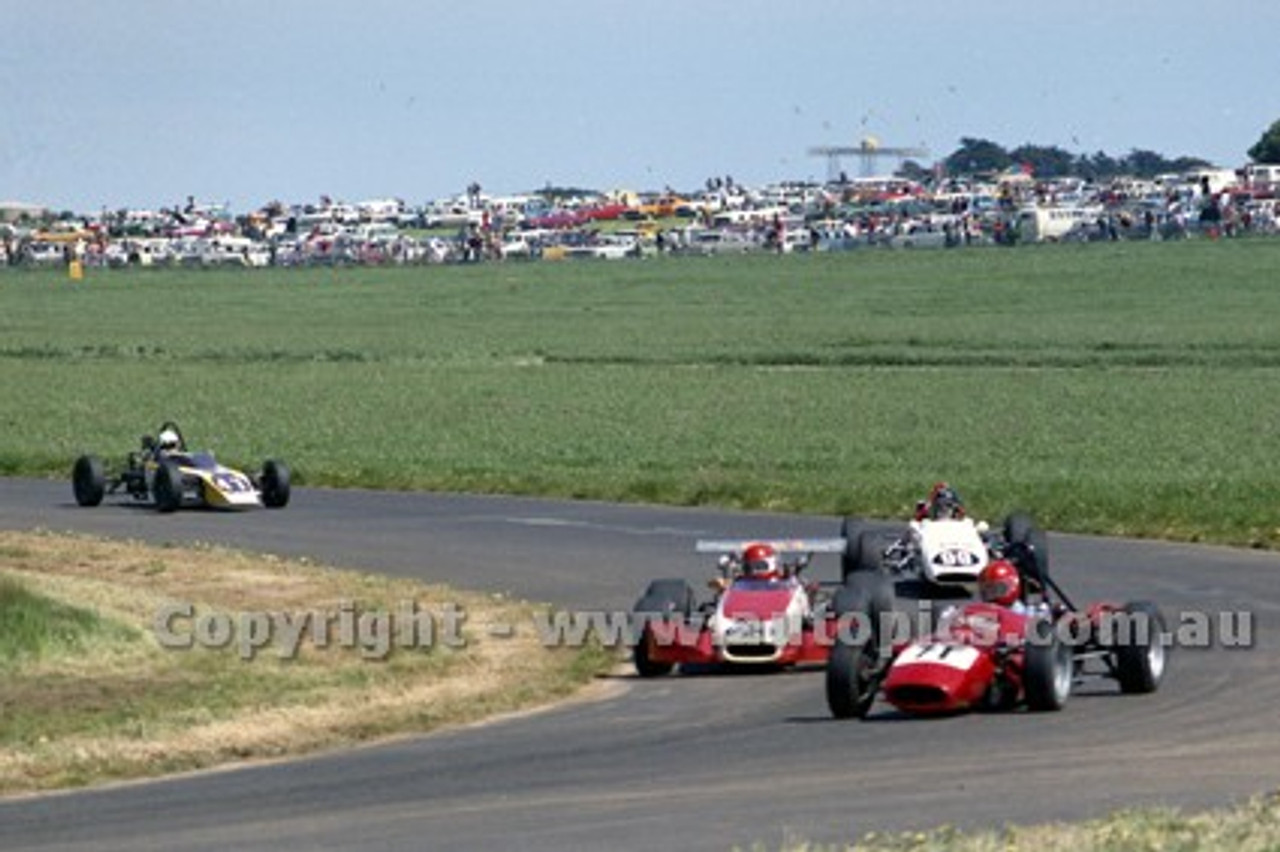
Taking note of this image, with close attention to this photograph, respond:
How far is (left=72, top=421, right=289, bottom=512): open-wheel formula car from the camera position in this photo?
41188 millimetres

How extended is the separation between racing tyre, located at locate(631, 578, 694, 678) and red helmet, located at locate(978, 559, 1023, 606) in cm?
308

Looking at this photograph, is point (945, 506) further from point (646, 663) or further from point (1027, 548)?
point (646, 663)

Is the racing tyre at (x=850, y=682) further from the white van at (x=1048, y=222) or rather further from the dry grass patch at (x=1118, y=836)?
the white van at (x=1048, y=222)

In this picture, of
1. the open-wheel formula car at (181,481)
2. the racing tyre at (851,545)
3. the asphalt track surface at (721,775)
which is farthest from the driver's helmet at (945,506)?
the open-wheel formula car at (181,481)

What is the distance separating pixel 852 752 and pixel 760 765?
2.56 feet

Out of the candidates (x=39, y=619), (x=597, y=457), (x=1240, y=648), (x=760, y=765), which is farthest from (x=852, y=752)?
(x=597, y=457)

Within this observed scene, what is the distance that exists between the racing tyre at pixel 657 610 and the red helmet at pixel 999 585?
121 inches

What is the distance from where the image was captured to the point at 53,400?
217 ft

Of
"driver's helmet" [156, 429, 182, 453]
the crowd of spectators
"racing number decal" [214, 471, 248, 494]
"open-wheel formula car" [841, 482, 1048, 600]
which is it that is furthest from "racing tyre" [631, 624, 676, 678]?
the crowd of spectators

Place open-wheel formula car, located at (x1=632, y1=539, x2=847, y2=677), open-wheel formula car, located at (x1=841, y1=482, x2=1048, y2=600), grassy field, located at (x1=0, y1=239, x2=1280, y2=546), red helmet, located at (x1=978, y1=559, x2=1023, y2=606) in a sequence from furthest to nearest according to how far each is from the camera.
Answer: grassy field, located at (x1=0, y1=239, x2=1280, y2=546) → open-wheel formula car, located at (x1=841, y1=482, x2=1048, y2=600) → open-wheel formula car, located at (x1=632, y1=539, x2=847, y2=677) → red helmet, located at (x1=978, y1=559, x2=1023, y2=606)

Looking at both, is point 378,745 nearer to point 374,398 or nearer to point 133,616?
point 133,616

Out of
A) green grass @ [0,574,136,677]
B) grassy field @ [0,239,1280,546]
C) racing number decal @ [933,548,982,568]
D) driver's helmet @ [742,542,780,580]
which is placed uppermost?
driver's helmet @ [742,542,780,580]

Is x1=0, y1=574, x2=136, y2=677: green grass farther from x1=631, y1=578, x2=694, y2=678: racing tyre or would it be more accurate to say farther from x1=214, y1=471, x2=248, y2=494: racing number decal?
x1=214, y1=471, x2=248, y2=494: racing number decal

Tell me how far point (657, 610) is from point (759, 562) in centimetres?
98
